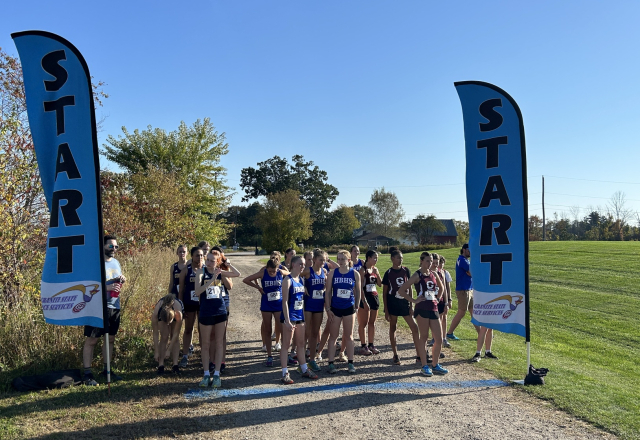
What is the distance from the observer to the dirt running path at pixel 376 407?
490cm

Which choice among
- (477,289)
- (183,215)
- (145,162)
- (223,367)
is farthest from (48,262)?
(145,162)

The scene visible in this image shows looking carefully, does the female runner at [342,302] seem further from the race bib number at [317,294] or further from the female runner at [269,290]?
the female runner at [269,290]

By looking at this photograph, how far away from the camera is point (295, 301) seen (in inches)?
270

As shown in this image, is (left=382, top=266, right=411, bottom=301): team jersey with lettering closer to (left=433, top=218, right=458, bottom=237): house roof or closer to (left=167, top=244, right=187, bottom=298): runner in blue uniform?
(left=167, top=244, right=187, bottom=298): runner in blue uniform

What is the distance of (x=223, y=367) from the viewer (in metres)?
7.25

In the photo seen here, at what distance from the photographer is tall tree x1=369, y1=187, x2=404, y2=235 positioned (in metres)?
84.2

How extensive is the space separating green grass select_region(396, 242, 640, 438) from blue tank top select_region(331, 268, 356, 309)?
2.54 metres

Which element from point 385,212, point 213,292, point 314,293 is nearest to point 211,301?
point 213,292

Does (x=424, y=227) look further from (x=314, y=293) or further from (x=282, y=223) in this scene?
(x=314, y=293)

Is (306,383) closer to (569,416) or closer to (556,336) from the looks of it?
(569,416)

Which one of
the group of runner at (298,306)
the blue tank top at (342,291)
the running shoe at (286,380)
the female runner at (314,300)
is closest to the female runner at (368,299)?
the group of runner at (298,306)

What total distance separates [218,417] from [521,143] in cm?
572

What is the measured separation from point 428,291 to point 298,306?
6.69 feet

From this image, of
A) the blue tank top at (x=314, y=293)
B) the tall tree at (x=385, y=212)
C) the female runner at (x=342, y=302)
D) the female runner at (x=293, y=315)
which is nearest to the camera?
the female runner at (x=293, y=315)
